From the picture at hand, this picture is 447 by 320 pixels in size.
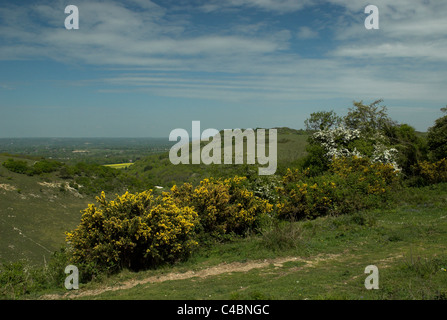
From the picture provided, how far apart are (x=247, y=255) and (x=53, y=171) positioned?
100 ft

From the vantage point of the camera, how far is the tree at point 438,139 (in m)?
21.8

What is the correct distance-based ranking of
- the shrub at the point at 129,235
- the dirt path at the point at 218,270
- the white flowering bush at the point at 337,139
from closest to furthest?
the dirt path at the point at 218,270
the shrub at the point at 129,235
the white flowering bush at the point at 337,139

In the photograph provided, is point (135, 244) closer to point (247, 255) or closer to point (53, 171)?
point (247, 255)

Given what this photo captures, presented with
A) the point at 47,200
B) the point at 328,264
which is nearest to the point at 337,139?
the point at 328,264

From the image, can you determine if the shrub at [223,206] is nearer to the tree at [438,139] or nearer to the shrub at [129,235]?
the shrub at [129,235]

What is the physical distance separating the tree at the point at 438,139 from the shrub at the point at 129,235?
2078 cm

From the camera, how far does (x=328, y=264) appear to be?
26.5 ft

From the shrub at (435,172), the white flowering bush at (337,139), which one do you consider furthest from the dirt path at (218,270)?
the white flowering bush at (337,139)

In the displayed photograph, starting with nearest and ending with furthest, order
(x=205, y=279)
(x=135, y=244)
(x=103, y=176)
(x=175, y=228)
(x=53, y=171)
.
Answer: (x=205, y=279)
(x=135, y=244)
(x=175, y=228)
(x=53, y=171)
(x=103, y=176)

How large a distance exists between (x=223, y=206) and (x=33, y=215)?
54.5 ft

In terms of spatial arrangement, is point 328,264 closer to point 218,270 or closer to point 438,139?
point 218,270
